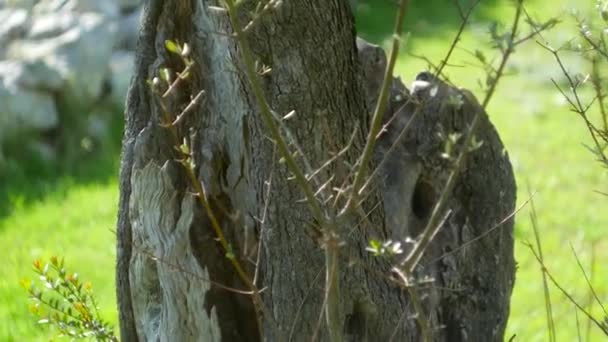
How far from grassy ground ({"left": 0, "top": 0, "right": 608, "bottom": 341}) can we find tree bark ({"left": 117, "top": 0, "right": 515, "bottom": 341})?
1.22 m

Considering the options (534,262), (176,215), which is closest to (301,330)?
(176,215)

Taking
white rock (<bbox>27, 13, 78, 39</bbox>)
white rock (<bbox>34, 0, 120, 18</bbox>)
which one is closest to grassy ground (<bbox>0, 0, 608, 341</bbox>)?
white rock (<bbox>27, 13, 78, 39</bbox>)

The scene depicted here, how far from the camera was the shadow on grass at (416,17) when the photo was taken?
36.3ft

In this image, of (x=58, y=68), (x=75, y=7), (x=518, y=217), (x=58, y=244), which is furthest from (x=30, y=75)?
A: (x=518, y=217)

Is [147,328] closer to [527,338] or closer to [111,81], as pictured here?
[527,338]

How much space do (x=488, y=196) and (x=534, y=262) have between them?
2.82 m

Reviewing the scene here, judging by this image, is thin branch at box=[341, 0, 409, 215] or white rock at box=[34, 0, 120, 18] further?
white rock at box=[34, 0, 120, 18]

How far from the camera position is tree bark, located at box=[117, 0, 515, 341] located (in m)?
2.83

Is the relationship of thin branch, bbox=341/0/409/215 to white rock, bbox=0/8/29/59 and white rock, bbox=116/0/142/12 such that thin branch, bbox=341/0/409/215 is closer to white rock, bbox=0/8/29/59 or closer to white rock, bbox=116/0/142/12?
white rock, bbox=0/8/29/59

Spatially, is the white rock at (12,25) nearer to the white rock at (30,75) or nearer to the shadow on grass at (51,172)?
the white rock at (30,75)

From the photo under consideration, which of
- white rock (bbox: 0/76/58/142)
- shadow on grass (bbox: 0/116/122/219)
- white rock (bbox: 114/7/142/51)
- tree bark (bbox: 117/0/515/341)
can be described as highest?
white rock (bbox: 114/7/142/51)

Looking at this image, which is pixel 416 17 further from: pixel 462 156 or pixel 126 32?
pixel 462 156

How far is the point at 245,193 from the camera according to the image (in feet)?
9.82

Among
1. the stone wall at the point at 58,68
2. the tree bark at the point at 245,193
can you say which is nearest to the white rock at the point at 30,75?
the stone wall at the point at 58,68
